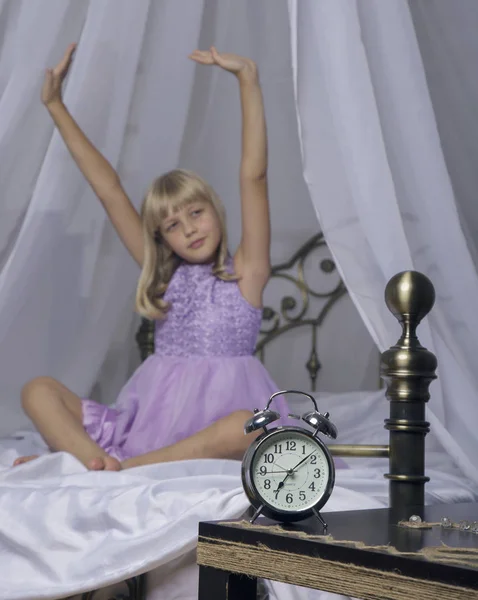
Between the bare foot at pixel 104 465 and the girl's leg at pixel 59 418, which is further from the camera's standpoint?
the girl's leg at pixel 59 418

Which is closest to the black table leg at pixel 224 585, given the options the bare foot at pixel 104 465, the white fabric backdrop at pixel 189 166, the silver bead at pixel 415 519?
the silver bead at pixel 415 519

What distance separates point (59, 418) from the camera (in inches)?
85.4

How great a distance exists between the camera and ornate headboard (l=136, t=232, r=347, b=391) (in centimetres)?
308

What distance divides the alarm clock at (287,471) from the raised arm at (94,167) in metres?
1.22

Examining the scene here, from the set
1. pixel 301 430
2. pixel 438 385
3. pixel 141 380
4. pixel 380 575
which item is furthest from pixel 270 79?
pixel 380 575

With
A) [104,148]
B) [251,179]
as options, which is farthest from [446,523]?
[104,148]

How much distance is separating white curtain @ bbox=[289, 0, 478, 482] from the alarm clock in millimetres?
646

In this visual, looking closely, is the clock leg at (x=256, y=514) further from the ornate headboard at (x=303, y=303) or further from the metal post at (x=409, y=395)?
the ornate headboard at (x=303, y=303)

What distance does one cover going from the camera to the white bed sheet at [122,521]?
1538 millimetres

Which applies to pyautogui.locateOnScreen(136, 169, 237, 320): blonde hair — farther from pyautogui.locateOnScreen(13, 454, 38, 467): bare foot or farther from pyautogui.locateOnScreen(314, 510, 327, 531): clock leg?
pyautogui.locateOnScreen(314, 510, 327, 531): clock leg

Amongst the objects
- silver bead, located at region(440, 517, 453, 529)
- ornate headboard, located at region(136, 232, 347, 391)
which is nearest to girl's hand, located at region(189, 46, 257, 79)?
ornate headboard, located at region(136, 232, 347, 391)

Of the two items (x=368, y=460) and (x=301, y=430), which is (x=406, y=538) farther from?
(x=368, y=460)

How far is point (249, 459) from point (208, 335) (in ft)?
3.91

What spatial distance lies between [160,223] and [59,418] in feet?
1.69
